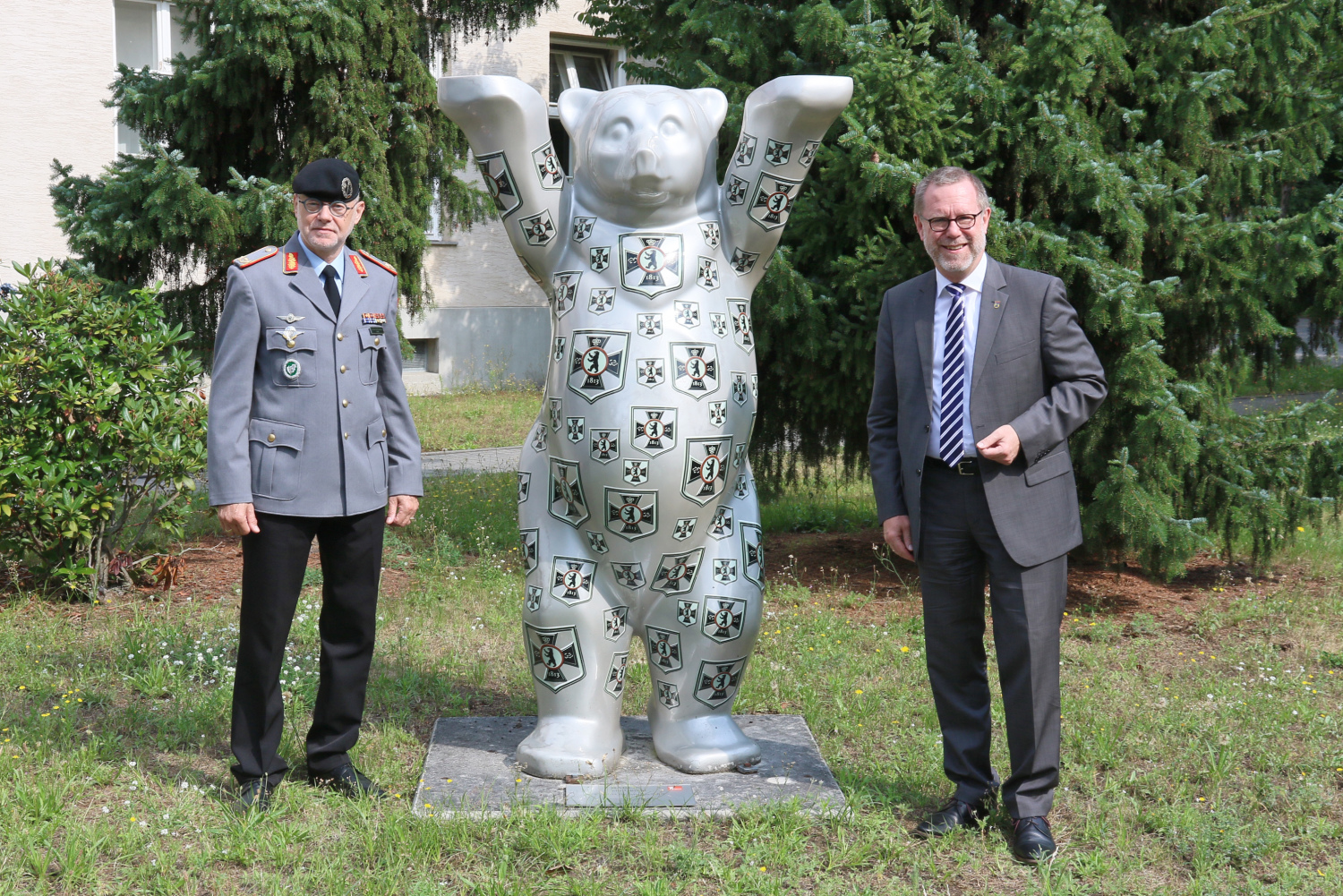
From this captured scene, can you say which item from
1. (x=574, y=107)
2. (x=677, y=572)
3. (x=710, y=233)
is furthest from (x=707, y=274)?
(x=677, y=572)

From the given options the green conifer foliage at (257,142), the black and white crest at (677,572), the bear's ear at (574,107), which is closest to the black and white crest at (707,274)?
the bear's ear at (574,107)

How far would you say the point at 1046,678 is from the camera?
3.47m

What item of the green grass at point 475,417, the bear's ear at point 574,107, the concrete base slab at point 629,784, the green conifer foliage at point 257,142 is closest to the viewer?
the concrete base slab at point 629,784

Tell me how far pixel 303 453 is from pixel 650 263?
1.32 meters

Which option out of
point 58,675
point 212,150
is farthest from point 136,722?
point 212,150

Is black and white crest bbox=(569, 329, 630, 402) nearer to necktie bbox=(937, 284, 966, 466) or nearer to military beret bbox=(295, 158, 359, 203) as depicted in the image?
military beret bbox=(295, 158, 359, 203)

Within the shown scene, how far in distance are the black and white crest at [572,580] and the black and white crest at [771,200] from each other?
1.36 meters

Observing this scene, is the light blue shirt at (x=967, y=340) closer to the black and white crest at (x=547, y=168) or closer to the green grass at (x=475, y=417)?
the black and white crest at (x=547, y=168)

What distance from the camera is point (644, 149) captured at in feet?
12.4

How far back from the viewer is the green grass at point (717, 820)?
11.3 ft

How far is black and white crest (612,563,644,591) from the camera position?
397 centimetres

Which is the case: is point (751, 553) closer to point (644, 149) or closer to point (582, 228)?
point (582, 228)

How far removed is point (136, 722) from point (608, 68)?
13.4 meters

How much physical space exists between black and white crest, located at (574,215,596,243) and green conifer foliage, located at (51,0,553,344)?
367 cm
